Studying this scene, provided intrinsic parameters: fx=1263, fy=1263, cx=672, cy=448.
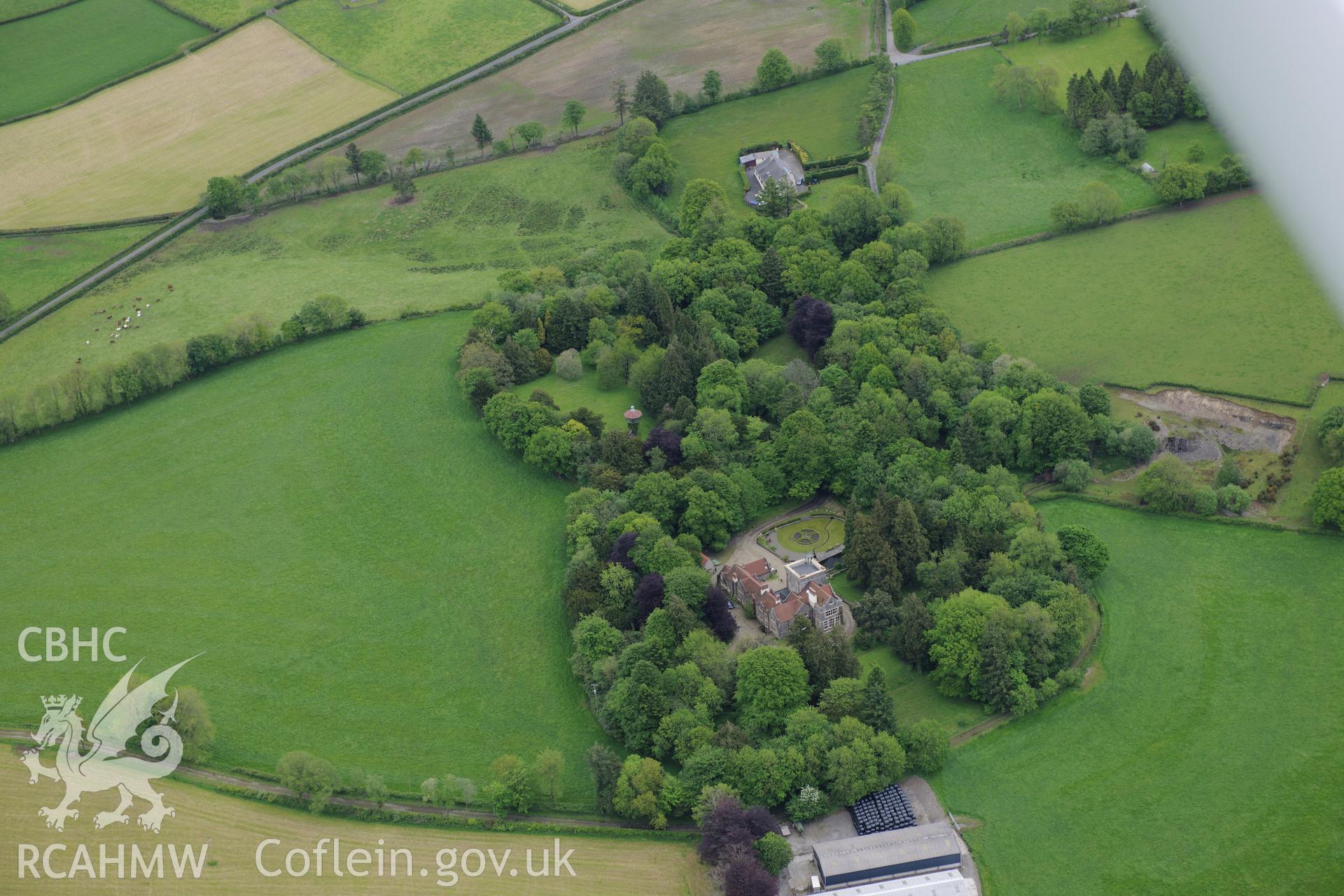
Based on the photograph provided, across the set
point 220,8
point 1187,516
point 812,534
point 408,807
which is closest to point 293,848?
point 408,807

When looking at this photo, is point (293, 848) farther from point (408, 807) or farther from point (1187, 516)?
point (1187, 516)

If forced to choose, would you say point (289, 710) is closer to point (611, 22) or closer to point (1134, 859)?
point (1134, 859)

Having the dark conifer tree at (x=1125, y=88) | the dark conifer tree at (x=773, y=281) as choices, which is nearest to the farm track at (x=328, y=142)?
the dark conifer tree at (x=773, y=281)

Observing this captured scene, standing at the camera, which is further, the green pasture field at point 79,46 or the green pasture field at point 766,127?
the green pasture field at point 79,46

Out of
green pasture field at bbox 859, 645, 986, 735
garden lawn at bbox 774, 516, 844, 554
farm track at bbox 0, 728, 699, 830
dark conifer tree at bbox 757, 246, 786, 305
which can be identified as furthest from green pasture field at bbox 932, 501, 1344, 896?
dark conifer tree at bbox 757, 246, 786, 305

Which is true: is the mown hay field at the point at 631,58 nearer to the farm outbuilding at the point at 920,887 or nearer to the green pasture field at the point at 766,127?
the green pasture field at the point at 766,127

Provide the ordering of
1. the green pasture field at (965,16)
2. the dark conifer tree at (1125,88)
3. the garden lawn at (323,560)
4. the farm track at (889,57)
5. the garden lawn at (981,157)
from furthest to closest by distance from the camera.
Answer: the green pasture field at (965,16), the dark conifer tree at (1125,88), the farm track at (889,57), the garden lawn at (981,157), the garden lawn at (323,560)

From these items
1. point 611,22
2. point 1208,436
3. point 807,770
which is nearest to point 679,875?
point 807,770
